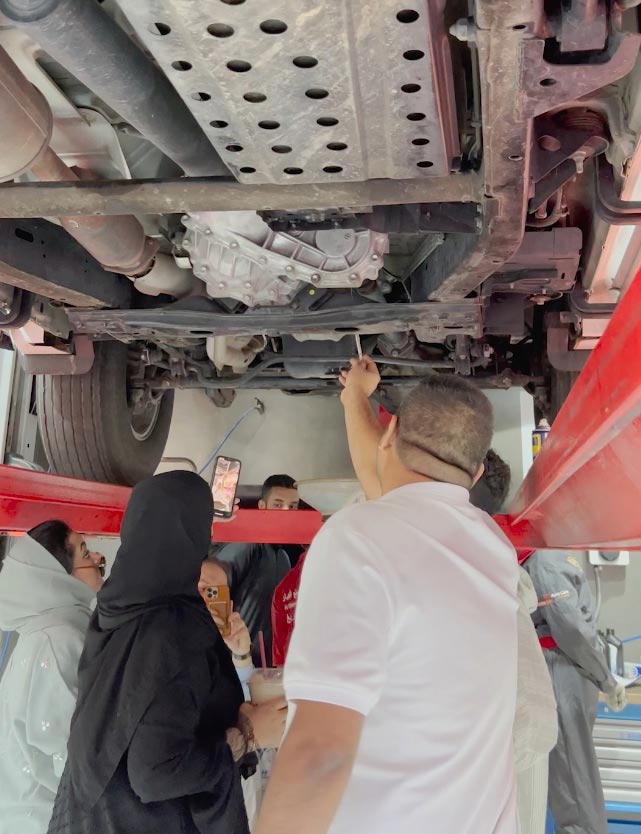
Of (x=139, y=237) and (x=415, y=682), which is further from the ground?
(x=139, y=237)

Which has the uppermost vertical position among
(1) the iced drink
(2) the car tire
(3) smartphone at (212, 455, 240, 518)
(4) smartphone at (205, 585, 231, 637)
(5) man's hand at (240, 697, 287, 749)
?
(2) the car tire

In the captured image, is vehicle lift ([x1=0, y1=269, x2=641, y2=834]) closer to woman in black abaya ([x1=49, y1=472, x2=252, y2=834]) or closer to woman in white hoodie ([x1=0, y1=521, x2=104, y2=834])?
woman in white hoodie ([x1=0, y1=521, x2=104, y2=834])

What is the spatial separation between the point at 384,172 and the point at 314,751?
35.7 inches

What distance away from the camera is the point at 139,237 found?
170 cm

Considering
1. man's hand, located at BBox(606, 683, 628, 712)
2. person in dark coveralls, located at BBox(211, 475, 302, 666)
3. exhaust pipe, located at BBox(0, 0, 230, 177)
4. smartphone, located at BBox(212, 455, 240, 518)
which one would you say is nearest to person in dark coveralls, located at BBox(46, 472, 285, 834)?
smartphone, located at BBox(212, 455, 240, 518)

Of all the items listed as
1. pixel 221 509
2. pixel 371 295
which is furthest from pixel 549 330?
pixel 221 509

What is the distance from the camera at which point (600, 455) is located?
1413 millimetres

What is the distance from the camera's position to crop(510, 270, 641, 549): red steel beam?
2.96 feet

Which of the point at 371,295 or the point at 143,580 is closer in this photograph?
the point at 143,580

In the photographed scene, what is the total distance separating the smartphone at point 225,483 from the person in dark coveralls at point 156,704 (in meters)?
0.85

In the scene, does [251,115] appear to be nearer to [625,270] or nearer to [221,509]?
[625,270]

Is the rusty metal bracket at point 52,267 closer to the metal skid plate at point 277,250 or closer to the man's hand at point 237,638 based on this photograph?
the metal skid plate at point 277,250

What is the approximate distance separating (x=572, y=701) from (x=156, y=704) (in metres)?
2.55

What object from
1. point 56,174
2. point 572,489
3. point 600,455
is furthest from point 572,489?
point 56,174
